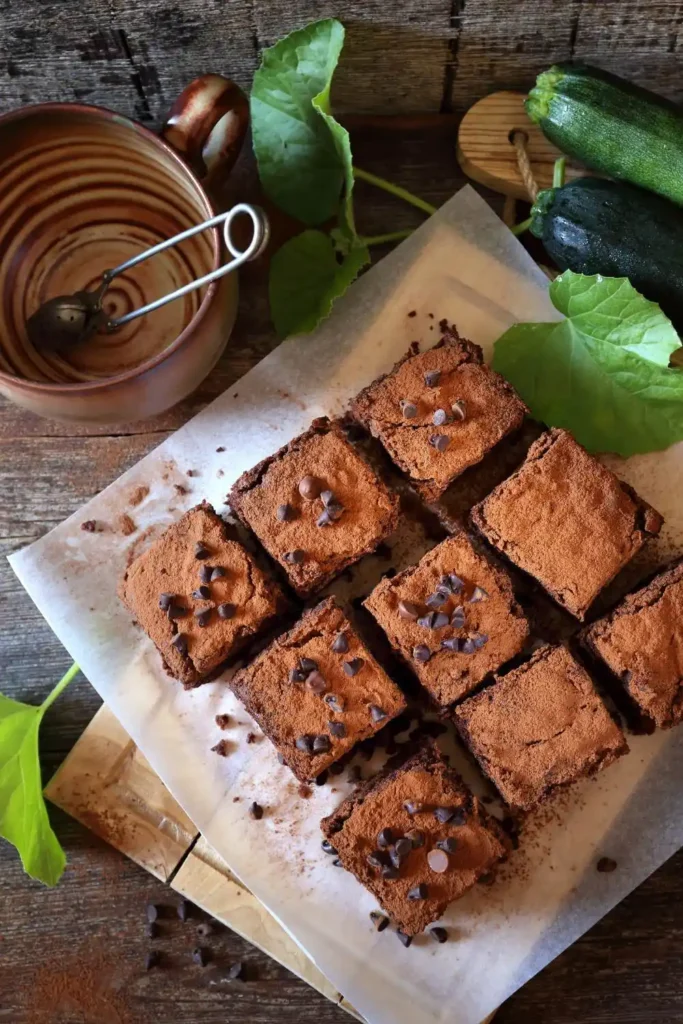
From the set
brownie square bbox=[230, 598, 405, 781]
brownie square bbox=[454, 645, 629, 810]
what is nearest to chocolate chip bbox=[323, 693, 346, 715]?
brownie square bbox=[230, 598, 405, 781]

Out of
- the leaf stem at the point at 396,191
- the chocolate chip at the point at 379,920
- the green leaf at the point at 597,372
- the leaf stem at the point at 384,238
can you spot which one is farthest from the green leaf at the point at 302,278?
the chocolate chip at the point at 379,920

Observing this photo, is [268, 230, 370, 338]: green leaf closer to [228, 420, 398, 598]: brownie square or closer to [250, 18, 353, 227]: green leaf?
[250, 18, 353, 227]: green leaf

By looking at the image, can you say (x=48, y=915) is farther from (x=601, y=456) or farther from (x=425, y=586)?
(x=601, y=456)

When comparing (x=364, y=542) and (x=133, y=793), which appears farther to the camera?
(x=133, y=793)

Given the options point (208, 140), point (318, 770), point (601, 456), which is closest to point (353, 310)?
point (208, 140)

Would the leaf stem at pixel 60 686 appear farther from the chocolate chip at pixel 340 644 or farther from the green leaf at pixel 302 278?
the green leaf at pixel 302 278

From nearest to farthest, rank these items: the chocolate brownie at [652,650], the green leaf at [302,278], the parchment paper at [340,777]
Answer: the chocolate brownie at [652,650] < the parchment paper at [340,777] < the green leaf at [302,278]

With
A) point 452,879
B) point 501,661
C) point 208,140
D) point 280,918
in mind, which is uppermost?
point 208,140

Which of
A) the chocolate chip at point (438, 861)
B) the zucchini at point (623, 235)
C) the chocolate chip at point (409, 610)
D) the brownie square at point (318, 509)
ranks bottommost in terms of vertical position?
the chocolate chip at point (438, 861)
